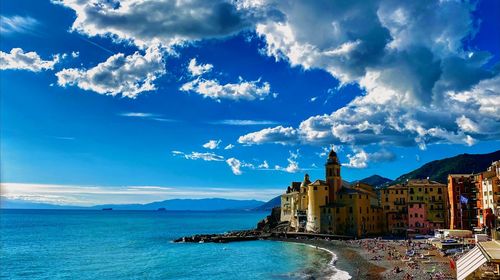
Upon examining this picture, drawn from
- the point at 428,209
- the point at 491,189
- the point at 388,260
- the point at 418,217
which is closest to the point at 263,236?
the point at 418,217

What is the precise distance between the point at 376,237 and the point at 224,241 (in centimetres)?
3678

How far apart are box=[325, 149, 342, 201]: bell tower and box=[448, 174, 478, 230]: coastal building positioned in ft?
83.2

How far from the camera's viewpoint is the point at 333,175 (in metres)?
114

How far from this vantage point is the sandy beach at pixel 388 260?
57.4 meters

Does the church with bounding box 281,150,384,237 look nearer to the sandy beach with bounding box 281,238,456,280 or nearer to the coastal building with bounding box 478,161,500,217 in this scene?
the sandy beach with bounding box 281,238,456,280

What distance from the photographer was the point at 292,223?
130 m

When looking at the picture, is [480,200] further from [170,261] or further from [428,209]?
[170,261]

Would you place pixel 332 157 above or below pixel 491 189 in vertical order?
above

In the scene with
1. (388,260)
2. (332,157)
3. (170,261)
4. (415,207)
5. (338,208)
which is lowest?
(170,261)

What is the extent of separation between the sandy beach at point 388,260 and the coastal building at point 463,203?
16.1m

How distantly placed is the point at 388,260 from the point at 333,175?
43.6 m

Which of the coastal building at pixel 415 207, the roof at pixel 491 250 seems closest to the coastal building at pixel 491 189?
the coastal building at pixel 415 207

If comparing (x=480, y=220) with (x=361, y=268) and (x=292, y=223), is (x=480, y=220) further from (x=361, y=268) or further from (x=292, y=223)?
(x=292, y=223)

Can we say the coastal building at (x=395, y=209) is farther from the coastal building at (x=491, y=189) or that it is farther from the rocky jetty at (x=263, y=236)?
the coastal building at (x=491, y=189)
